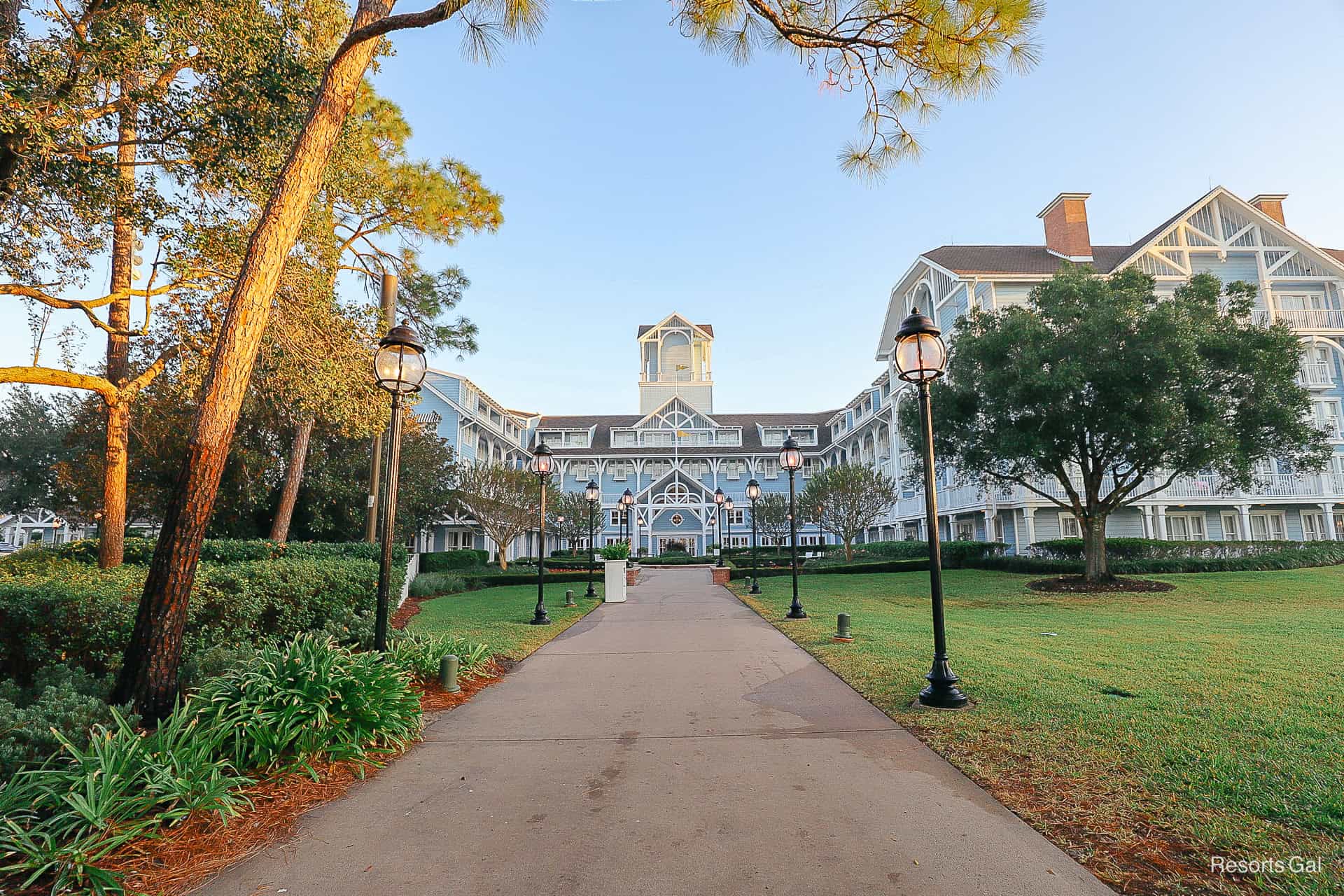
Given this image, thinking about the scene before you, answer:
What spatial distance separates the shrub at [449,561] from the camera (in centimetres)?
2906

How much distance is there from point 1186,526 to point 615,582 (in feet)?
86.1

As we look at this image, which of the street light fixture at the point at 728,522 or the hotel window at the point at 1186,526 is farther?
the street light fixture at the point at 728,522

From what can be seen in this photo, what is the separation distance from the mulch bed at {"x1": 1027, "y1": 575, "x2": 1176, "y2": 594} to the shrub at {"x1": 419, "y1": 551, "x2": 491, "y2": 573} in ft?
76.7

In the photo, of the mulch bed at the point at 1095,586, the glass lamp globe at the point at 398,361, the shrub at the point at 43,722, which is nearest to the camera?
the shrub at the point at 43,722

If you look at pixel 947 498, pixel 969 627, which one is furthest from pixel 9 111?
pixel 947 498

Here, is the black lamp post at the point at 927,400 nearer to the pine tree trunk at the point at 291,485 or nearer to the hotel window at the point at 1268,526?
the pine tree trunk at the point at 291,485

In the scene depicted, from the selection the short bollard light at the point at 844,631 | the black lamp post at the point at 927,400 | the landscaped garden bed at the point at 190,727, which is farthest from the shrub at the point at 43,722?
the short bollard light at the point at 844,631

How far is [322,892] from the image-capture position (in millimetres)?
2871

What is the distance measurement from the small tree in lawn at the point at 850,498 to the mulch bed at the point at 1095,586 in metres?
11.5

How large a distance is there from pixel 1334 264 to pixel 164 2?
4072cm

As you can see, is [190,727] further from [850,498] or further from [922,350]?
[850,498]

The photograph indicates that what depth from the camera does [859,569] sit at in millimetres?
26891

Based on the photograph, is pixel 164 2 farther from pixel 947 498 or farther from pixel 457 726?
pixel 947 498

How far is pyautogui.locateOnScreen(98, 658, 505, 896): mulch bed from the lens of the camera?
300 cm
